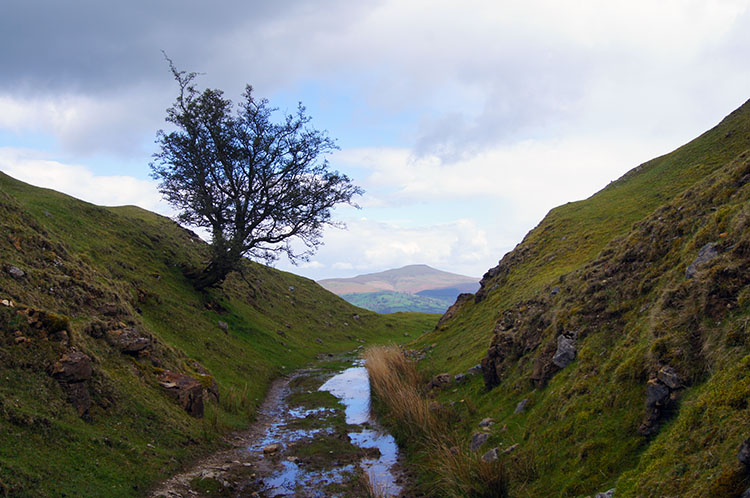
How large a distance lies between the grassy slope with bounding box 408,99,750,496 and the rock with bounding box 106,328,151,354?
1154 cm

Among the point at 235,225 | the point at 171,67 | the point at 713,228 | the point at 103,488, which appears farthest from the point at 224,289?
the point at 713,228

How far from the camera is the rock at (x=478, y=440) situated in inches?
436

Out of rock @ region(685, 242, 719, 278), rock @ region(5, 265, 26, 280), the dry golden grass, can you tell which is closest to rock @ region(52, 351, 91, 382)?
rock @ region(5, 265, 26, 280)

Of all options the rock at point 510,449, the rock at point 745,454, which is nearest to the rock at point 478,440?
the rock at point 510,449

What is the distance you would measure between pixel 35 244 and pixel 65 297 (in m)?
3.26

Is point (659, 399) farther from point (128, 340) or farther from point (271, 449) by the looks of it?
point (128, 340)

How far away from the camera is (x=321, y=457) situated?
12883mm

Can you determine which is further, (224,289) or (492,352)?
(224,289)

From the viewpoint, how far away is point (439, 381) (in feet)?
58.6

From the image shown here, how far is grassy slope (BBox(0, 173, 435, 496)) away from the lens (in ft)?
28.9

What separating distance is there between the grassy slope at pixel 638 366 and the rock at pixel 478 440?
0.80 ft

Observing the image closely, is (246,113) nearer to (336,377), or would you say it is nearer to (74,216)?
(74,216)

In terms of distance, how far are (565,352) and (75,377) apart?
1336cm

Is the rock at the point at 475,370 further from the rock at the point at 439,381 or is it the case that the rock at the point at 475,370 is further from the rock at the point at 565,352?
the rock at the point at 565,352
